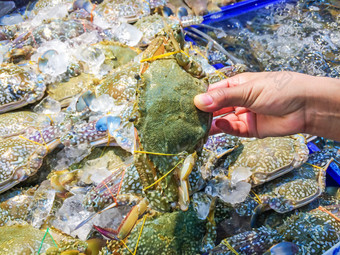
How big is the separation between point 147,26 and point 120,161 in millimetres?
2405

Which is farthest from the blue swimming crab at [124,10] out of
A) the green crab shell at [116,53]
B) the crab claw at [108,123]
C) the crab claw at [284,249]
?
the crab claw at [284,249]

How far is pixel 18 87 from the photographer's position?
3289mm

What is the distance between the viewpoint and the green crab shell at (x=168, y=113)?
5.78 feet

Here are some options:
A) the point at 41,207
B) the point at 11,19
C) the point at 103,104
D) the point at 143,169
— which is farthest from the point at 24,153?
the point at 11,19

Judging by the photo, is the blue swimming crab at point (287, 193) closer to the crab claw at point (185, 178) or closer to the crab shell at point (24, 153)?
the crab claw at point (185, 178)

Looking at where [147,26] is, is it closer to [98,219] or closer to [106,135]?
[106,135]

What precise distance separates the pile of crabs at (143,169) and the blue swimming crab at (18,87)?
0.01 meters

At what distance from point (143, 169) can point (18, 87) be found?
226cm

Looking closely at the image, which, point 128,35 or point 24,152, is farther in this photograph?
point 128,35

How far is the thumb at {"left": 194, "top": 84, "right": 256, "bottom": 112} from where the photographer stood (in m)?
1.77

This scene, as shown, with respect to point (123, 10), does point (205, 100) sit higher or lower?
higher

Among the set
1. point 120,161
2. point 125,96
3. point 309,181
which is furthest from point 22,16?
point 309,181

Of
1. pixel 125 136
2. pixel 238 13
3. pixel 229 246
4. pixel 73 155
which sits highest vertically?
pixel 238 13

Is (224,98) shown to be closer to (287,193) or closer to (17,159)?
(287,193)
